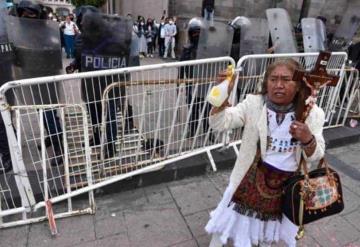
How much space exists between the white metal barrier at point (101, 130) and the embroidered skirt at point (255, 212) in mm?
1261

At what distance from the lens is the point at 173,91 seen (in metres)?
3.25

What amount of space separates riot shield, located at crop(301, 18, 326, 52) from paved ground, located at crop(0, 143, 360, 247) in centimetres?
290

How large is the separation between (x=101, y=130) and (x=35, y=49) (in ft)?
4.23

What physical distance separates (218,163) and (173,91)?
1127 millimetres

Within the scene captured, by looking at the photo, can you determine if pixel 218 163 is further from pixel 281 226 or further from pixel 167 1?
pixel 167 1

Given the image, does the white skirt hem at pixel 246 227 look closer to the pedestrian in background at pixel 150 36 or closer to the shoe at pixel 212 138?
the shoe at pixel 212 138

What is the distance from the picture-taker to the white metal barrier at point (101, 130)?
2670 mm

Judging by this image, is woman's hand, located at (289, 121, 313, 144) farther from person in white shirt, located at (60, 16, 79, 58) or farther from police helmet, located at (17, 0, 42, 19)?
person in white shirt, located at (60, 16, 79, 58)

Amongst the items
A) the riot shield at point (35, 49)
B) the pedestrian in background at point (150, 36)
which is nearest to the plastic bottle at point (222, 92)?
the riot shield at point (35, 49)

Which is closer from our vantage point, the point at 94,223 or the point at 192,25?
the point at 94,223

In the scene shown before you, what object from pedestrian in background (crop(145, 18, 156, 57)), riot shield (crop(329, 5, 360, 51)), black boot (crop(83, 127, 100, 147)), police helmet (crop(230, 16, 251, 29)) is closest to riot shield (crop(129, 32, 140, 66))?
black boot (crop(83, 127, 100, 147))

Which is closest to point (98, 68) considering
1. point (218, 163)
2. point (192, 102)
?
point (192, 102)

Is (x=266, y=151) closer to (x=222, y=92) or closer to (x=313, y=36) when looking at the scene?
(x=222, y=92)

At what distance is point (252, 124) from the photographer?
1925mm
